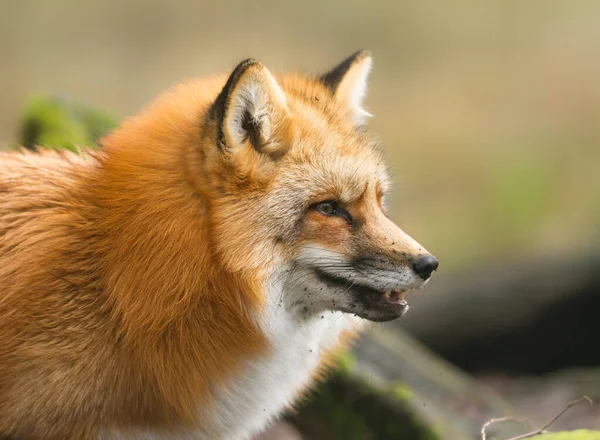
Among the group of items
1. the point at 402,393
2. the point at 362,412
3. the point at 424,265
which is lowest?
the point at 362,412

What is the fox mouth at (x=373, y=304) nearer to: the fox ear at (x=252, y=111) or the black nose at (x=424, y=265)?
the black nose at (x=424, y=265)

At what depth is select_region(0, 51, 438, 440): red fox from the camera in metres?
3.63

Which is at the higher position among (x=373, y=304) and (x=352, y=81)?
(x=352, y=81)

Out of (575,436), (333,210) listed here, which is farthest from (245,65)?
(575,436)

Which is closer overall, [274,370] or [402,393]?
[274,370]

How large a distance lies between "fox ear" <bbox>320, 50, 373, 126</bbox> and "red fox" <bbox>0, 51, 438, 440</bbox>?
614 millimetres

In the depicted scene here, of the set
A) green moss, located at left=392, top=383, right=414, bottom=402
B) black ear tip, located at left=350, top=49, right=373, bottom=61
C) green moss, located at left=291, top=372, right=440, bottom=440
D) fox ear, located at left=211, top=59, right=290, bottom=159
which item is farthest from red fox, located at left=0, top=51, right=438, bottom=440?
green moss, located at left=392, top=383, right=414, bottom=402

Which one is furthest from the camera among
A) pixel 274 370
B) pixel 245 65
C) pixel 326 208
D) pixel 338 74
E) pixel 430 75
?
pixel 430 75

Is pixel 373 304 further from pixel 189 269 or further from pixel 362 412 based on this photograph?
pixel 362 412

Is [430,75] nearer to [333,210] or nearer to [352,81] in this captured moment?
[352,81]

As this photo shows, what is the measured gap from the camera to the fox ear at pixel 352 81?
175 inches

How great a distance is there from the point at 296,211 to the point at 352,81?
1.22m

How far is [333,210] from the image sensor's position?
378 centimetres

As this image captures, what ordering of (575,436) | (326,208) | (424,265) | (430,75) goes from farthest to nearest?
(430,75) → (326,208) → (424,265) → (575,436)
